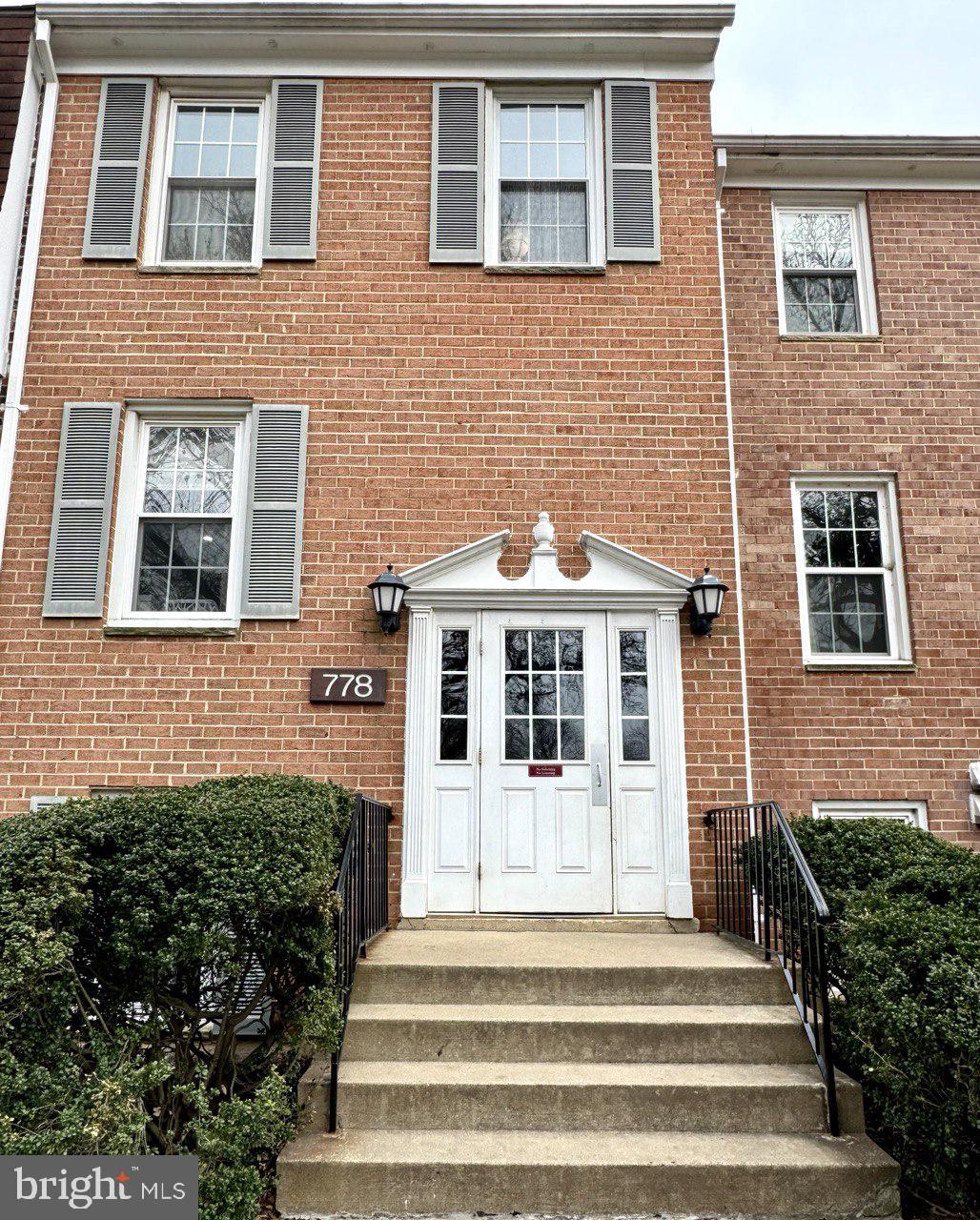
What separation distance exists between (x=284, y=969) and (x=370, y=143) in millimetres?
6971

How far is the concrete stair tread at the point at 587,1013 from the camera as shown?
16.7 ft

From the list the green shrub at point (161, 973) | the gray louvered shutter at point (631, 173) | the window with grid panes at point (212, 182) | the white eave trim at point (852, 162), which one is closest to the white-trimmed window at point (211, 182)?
the window with grid panes at point (212, 182)

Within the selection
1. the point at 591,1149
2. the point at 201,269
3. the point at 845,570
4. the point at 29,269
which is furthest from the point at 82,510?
the point at 845,570

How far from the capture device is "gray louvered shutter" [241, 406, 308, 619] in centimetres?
747

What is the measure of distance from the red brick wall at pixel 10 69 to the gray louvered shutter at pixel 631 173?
508 cm

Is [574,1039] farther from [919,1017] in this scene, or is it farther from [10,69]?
[10,69]

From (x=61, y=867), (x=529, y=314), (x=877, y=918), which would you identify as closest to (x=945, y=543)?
(x=529, y=314)

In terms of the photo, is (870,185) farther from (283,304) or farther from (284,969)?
(284,969)

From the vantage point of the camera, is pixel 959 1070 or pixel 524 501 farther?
pixel 524 501

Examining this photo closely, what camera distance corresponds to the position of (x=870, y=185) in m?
9.48

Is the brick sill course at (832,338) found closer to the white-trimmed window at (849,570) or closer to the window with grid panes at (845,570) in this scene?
the white-trimmed window at (849,570)

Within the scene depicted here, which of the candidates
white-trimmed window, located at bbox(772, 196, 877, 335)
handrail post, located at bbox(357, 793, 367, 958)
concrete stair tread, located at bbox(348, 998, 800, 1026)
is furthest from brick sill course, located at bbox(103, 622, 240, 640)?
white-trimmed window, located at bbox(772, 196, 877, 335)

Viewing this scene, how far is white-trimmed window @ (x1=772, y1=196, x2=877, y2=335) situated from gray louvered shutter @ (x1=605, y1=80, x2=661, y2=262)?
1.89 meters

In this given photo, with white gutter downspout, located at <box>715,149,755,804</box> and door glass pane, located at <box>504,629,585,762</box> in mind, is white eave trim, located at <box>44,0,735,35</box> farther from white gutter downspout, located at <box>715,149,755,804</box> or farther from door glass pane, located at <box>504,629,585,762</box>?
door glass pane, located at <box>504,629,585,762</box>
